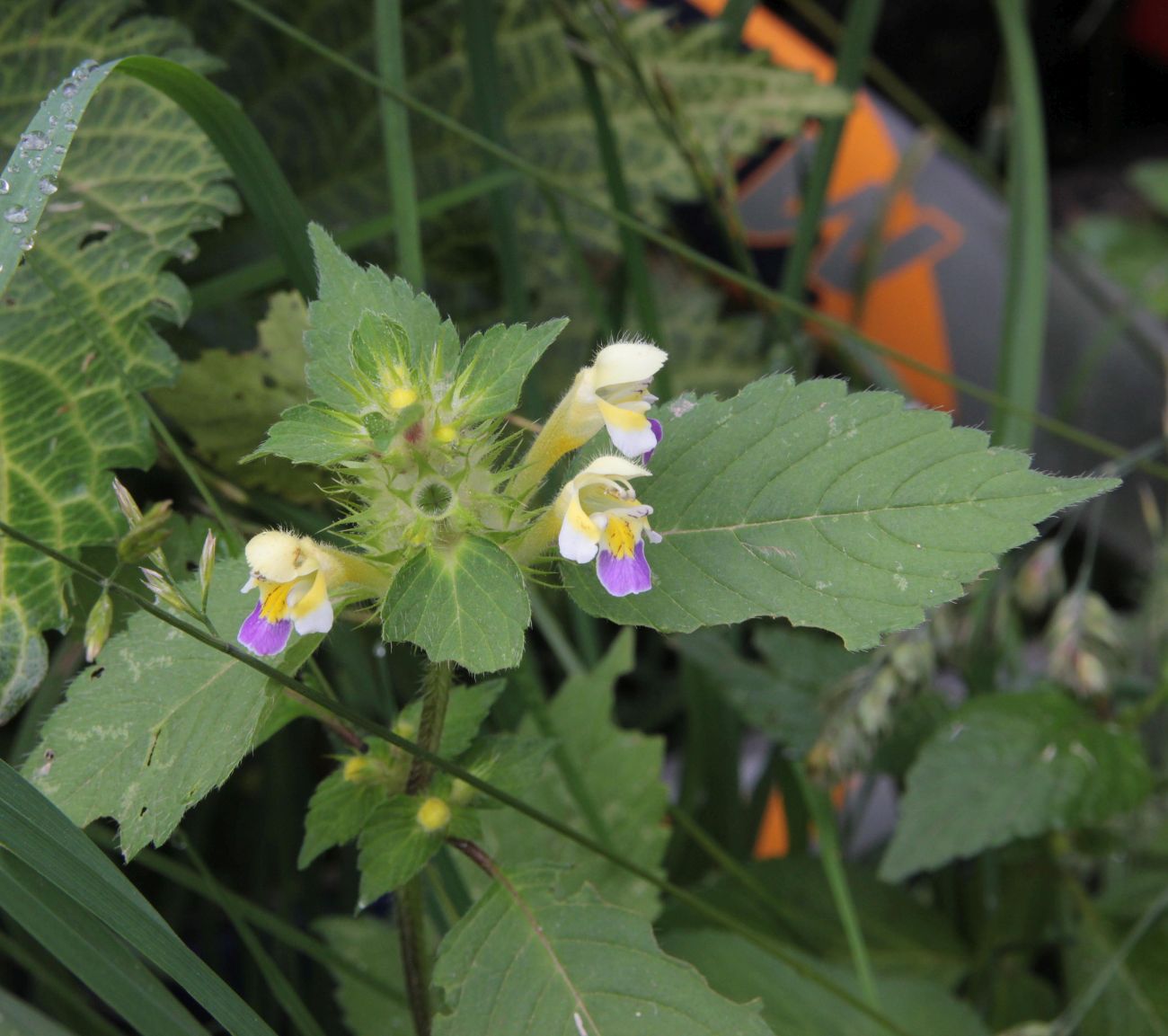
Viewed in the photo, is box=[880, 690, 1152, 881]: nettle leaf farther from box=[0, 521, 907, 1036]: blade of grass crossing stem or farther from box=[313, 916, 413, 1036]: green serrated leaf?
box=[0, 521, 907, 1036]: blade of grass crossing stem

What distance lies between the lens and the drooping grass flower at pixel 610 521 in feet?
1.71

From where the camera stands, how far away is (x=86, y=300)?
0.82 meters

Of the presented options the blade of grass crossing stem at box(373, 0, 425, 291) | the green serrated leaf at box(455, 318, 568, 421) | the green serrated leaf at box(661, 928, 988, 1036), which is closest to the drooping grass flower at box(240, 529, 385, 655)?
the green serrated leaf at box(455, 318, 568, 421)

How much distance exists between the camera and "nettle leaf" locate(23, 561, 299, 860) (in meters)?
0.54

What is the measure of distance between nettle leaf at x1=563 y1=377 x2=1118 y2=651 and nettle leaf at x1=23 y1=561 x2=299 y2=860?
18 cm

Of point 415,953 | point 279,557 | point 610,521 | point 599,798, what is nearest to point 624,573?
point 610,521

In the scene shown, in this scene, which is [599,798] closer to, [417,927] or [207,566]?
[417,927]

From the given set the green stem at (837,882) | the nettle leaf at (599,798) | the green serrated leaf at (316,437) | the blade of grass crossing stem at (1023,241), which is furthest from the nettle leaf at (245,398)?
the blade of grass crossing stem at (1023,241)

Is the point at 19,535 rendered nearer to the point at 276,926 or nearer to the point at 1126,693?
the point at 276,926

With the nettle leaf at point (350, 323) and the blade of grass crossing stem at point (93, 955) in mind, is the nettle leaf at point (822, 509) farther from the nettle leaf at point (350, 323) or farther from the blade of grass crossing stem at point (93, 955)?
the blade of grass crossing stem at point (93, 955)

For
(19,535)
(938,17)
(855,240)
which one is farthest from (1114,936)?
(938,17)

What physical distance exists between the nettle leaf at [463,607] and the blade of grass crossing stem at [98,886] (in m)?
0.17

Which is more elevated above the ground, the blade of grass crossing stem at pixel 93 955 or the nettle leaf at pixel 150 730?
the nettle leaf at pixel 150 730

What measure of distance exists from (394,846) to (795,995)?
0.42m
